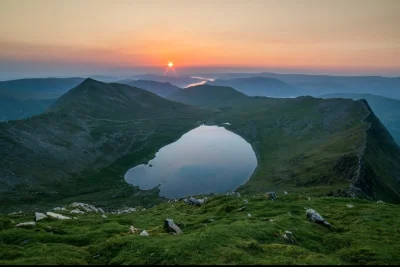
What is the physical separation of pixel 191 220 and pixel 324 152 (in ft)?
448

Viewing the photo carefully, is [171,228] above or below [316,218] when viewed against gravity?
below

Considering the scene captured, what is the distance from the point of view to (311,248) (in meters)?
31.1

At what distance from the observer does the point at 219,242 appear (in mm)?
27641

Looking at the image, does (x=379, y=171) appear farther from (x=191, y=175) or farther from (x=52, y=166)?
(x=52, y=166)

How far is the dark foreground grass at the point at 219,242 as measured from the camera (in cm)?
2492

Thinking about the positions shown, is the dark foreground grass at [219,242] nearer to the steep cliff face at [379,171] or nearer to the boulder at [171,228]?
the boulder at [171,228]

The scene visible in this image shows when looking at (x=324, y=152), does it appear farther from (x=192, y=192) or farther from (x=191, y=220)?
(x=191, y=220)

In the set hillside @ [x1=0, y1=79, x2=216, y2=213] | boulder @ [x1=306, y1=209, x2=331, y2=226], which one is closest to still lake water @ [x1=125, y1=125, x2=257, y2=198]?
hillside @ [x1=0, y1=79, x2=216, y2=213]

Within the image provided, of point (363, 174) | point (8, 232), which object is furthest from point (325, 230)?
point (363, 174)

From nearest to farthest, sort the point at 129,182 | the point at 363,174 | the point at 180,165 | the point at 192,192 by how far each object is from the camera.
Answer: the point at 363,174 → the point at 192,192 → the point at 129,182 → the point at 180,165

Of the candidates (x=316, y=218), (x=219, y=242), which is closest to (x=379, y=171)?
(x=316, y=218)

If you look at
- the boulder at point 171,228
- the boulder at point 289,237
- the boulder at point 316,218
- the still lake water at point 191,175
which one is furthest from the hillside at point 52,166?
the boulder at point 289,237

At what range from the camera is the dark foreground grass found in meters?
24.9

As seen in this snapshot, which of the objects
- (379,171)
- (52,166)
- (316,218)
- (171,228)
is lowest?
(52,166)
